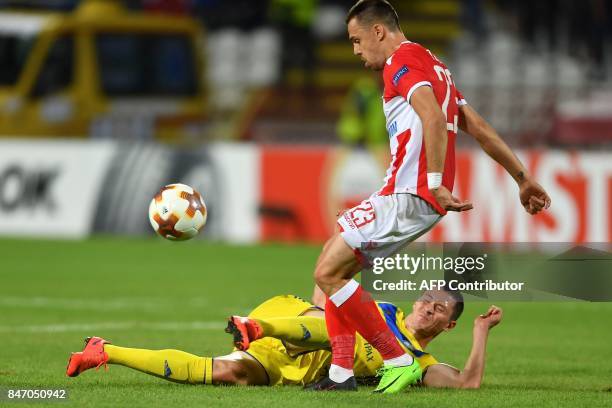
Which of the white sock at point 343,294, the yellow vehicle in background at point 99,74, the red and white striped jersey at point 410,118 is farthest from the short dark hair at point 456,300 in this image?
the yellow vehicle in background at point 99,74

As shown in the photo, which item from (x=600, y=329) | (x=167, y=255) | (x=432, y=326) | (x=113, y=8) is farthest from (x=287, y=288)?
(x=113, y=8)

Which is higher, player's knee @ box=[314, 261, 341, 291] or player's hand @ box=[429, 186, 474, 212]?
player's hand @ box=[429, 186, 474, 212]

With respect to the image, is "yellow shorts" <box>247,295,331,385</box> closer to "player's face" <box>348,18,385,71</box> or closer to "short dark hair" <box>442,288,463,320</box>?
"short dark hair" <box>442,288,463,320</box>

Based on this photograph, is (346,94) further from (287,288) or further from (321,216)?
(287,288)

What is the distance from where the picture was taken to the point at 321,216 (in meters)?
18.5

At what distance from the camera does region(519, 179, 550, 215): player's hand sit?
7.70 meters

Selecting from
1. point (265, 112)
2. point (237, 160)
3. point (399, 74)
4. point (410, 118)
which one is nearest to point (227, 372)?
point (410, 118)

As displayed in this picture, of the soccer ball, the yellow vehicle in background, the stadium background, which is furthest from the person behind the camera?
the yellow vehicle in background

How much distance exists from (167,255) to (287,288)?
4467 mm

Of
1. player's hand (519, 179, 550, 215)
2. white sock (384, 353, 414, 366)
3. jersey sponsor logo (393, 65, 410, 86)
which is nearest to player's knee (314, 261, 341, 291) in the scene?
white sock (384, 353, 414, 366)

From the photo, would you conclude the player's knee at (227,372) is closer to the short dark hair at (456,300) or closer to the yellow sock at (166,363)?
the yellow sock at (166,363)

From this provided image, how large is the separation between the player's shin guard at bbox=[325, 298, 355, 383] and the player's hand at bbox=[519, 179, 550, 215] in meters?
1.31

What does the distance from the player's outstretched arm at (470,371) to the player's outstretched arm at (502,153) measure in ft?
2.18

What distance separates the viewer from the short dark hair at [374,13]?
7336 millimetres
